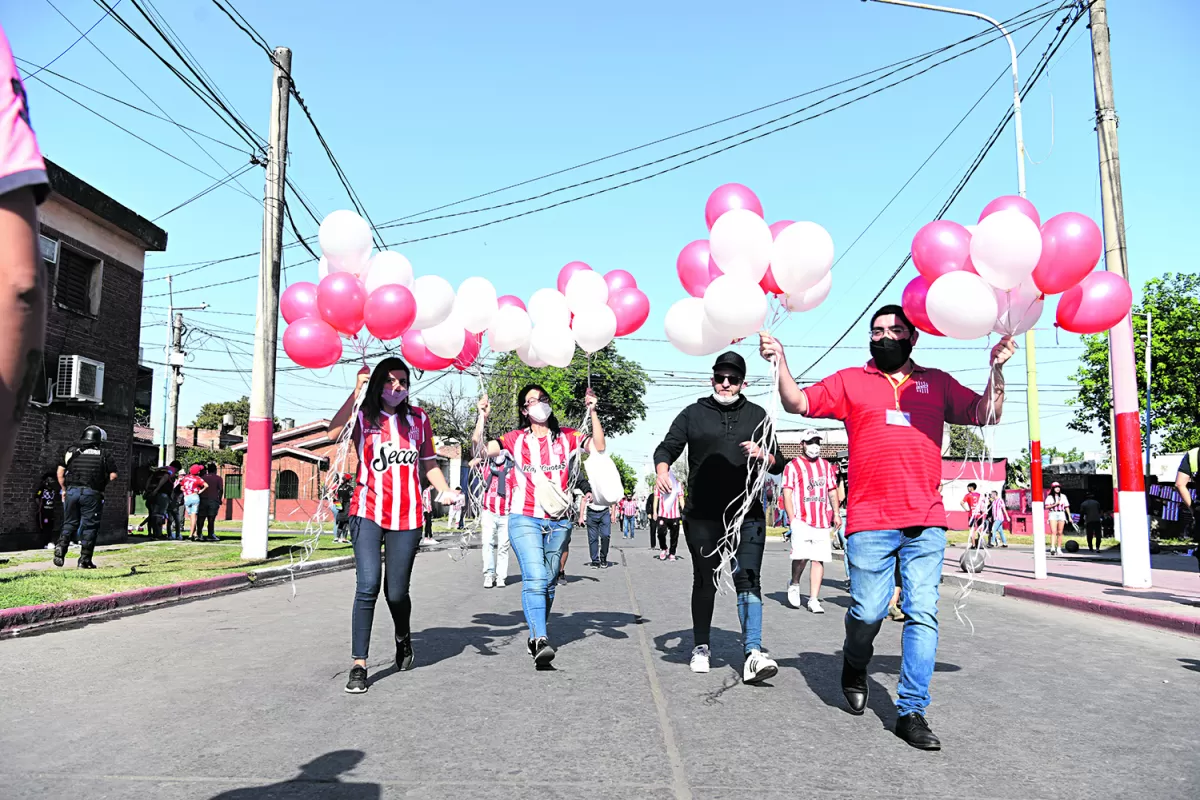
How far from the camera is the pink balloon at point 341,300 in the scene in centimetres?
645

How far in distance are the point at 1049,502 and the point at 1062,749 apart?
67.4ft

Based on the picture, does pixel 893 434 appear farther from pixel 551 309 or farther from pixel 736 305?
pixel 551 309

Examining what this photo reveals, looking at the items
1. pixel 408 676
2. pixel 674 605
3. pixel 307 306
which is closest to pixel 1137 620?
pixel 674 605

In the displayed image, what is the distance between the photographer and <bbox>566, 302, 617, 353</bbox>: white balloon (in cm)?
701

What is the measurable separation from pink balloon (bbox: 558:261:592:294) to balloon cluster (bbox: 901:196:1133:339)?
2.88 m

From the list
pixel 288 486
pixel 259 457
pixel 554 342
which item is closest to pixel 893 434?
pixel 554 342

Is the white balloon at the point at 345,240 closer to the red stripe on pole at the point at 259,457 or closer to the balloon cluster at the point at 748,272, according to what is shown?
the balloon cluster at the point at 748,272

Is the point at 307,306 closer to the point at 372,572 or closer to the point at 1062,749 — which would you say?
the point at 372,572

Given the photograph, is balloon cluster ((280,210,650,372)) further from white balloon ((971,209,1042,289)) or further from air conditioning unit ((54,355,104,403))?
air conditioning unit ((54,355,104,403))

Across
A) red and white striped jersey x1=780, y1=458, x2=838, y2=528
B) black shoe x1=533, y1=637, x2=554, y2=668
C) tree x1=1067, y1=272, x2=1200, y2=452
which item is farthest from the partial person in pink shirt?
tree x1=1067, y1=272, x2=1200, y2=452

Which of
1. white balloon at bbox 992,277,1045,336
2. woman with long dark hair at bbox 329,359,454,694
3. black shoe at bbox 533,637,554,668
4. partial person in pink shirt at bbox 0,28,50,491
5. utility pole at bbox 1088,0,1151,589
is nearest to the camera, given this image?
partial person in pink shirt at bbox 0,28,50,491

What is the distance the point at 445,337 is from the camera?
7254 mm

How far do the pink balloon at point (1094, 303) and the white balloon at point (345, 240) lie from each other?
4635mm

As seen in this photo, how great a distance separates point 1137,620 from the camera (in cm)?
945
